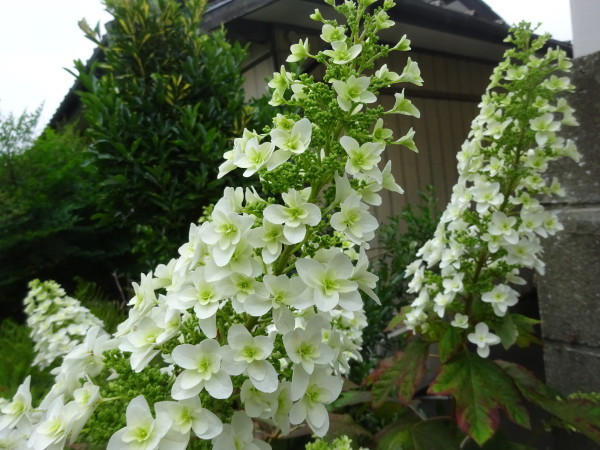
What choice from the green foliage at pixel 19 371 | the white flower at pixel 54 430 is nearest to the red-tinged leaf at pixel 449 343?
the white flower at pixel 54 430

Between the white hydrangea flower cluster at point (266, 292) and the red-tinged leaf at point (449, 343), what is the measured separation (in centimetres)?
93

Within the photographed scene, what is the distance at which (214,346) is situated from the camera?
2.42 feet

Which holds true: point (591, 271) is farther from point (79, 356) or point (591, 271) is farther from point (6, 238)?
point (6, 238)

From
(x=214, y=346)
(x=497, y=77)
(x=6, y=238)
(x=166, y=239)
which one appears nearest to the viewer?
(x=214, y=346)

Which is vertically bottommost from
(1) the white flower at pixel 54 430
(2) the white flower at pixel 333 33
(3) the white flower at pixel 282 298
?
(1) the white flower at pixel 54 430

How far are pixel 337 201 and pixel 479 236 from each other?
3.37 feet

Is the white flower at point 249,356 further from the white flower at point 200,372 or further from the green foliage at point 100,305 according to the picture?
the green foliage at point 100,305

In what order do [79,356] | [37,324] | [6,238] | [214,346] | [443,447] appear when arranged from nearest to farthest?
[214,346] → [79,356] → [443,447] → [37,324] → [6,238]

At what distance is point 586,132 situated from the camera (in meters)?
1.98

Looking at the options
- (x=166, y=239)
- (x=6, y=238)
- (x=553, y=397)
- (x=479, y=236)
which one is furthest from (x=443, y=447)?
(x=6, y=238)

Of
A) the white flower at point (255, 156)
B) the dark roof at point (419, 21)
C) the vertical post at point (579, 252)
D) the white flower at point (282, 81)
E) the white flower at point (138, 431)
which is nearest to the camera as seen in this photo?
the white flower at point (138, 431)

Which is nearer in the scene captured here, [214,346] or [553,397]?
[214,346]

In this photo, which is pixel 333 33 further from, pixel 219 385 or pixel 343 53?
pixel 219 385

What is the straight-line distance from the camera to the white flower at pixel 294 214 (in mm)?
756
